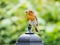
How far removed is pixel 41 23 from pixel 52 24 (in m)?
0.22

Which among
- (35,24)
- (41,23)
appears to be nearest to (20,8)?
(41,23)

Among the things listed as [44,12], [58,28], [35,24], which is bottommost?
[35,24]

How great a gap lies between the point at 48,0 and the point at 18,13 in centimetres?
71

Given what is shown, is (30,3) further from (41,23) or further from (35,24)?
(35,24)

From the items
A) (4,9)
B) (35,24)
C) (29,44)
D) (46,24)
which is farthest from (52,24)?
(29,44)

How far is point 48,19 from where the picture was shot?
21.4 ft

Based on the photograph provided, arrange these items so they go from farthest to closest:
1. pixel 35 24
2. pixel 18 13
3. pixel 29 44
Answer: pixel 18 13, pixel 35 24, pixel 29 44

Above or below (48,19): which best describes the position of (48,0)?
above

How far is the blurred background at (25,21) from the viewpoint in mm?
6254

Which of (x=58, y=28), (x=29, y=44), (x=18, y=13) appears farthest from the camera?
(x=18, y=13)

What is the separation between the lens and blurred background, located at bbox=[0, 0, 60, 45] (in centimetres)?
625

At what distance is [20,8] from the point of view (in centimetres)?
643

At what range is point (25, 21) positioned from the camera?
253 inches

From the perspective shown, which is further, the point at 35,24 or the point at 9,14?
the point at 9,14
